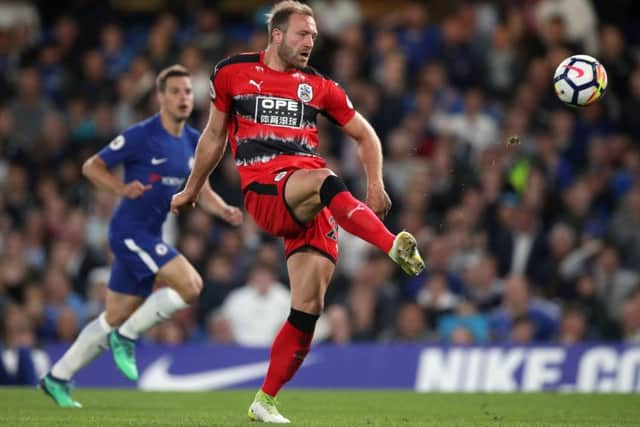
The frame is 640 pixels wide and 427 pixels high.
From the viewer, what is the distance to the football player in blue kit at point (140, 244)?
11.0 metres

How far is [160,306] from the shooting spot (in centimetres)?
1102

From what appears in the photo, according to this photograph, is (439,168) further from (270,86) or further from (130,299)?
(270,86)

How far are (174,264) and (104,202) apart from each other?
6194mm

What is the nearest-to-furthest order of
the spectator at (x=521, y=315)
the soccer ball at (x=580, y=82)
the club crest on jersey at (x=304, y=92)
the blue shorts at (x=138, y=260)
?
the club crest on jersey at (x=304, y=92)
the soccer ball at (x=580, y=82)
the blue shorts at (x=138, y=260)
the spectator at (x=521, y=315)

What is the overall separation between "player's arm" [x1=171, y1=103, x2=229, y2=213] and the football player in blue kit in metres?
1.84

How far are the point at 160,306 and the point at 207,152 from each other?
97.3 inches

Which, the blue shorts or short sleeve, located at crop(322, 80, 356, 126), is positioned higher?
short sleeve, located at crop(322, 80, 356, 126)

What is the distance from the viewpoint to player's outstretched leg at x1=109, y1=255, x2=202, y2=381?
10977 mm

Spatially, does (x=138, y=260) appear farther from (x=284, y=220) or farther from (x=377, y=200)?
(x=377, y=200)

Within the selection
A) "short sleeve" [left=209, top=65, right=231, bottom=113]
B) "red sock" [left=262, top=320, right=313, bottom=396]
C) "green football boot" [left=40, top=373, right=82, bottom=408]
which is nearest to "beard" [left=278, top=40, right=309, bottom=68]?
"short sleeve" [left=209, top=65, right=231, bottom=113]

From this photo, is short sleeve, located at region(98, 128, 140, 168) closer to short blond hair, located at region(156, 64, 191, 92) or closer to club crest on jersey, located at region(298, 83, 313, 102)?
short blond hair, located at region(156, 64, 191, 92)

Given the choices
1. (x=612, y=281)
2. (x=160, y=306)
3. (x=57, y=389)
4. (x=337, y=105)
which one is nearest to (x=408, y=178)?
(x=612, y=281)

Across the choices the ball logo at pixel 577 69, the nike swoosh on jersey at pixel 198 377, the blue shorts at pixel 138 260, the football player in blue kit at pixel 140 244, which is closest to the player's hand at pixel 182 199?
the football player in blue kit at pixel 140 244

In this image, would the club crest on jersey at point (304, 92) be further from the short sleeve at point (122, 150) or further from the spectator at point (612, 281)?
the spectator at point (612, 281)
